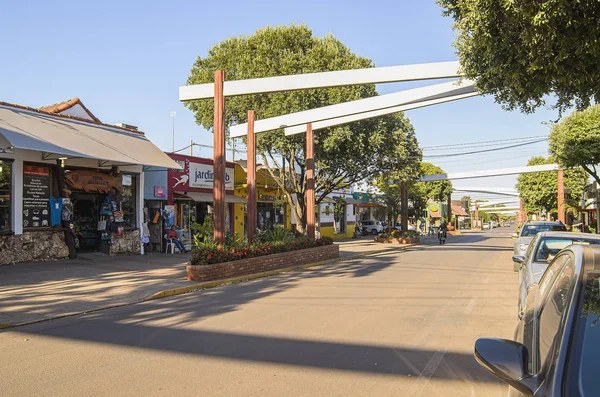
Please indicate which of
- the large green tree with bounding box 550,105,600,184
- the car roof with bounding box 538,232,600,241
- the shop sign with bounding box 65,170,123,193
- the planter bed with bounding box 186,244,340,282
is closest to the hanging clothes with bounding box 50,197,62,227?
the shop sign with bounding box 65,170,123,193

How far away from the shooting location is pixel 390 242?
32.3 meters

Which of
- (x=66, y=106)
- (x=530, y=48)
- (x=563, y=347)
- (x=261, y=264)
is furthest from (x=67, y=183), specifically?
(x=563, y=347)

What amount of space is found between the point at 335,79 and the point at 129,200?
10.2m

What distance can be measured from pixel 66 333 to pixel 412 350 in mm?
5110

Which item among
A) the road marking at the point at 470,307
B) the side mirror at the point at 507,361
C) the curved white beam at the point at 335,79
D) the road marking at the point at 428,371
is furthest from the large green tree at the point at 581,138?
the side mirror at the point at 507,361

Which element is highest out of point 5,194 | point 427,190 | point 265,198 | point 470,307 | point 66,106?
point 66,106

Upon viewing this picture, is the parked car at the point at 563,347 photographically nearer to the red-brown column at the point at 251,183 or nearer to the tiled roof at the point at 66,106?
the red-brown column at the point at 251,183

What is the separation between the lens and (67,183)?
16.8 metres

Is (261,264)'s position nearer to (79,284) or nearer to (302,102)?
(79,284)

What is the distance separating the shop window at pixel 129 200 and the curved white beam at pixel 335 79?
5999mm

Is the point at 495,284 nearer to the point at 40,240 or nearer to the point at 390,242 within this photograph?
the point at 40,240

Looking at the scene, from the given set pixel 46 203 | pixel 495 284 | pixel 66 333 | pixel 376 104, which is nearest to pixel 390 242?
pixel 376 104

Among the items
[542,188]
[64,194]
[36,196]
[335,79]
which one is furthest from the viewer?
[542,188]

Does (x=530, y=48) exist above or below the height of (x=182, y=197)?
above
